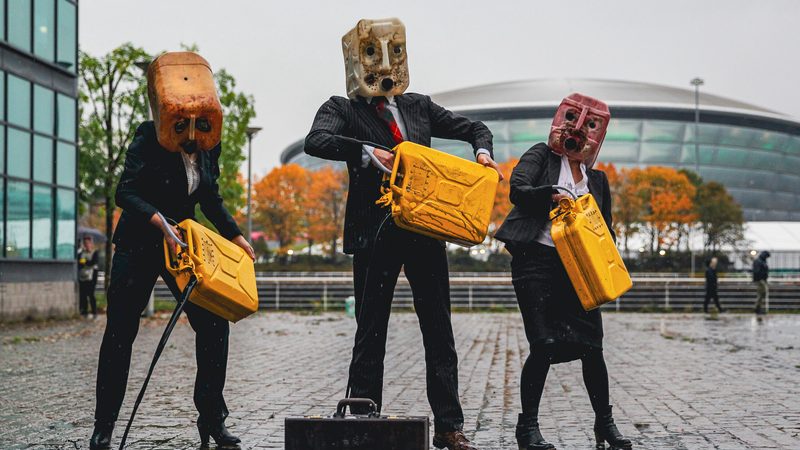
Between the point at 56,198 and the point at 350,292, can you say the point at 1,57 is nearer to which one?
the point at 56,198

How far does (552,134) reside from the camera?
586 centimetres

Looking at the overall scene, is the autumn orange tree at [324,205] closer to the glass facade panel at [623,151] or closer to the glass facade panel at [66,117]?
the glass facade panel at [66,117]

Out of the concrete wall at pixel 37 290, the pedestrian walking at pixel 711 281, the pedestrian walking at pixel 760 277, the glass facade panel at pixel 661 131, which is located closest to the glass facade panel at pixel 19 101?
the concrete wall at pixel 37 290

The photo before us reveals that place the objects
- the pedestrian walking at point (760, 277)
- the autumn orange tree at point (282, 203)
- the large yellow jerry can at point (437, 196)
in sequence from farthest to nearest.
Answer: the autumn orange tree at point (282, 203)
the pedestrian walking at point (760, 277)
the large yellow jerry can at point (437, 196)

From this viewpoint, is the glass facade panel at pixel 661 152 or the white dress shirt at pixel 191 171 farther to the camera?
the glass facade panel at pixel 661 152

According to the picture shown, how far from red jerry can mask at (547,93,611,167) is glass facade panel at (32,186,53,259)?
17.8 meters

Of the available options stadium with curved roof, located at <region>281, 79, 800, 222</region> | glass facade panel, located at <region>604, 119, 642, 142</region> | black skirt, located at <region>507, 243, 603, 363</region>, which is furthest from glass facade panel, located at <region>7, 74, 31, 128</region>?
glass facade panel, located at <region>604, 119, 642, 142</region>

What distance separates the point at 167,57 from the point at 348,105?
2.87ft

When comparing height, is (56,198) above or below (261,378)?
above

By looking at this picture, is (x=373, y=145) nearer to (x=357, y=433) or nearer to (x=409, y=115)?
(x=409, y=115)

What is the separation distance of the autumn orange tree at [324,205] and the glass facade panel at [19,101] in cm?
5037

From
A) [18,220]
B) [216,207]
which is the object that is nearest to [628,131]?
[18,220]

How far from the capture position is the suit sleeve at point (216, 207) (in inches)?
220

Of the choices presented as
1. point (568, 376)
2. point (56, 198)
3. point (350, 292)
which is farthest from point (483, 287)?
point (568, 376)
